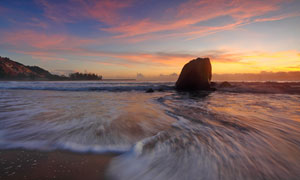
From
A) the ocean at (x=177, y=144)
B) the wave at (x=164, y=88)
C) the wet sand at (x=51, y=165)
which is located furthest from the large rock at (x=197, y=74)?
the wet sand at (x=51, y=165)

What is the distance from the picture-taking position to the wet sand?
4.37 ft

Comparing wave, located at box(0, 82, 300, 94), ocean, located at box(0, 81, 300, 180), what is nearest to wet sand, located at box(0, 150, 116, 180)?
ocean, located at box(0, 81, 300, 180)

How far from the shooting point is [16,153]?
179 centimetres

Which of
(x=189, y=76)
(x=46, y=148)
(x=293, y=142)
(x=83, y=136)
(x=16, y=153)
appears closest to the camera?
(x=16, y=153)

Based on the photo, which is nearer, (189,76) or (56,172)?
(56,172)

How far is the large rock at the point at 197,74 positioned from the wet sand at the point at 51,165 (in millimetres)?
13283

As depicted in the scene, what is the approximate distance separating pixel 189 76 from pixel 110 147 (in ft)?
43.0

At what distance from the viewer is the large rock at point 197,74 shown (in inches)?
539

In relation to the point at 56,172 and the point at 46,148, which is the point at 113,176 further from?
the point at 46,148

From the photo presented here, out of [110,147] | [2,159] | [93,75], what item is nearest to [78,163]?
[110,147]

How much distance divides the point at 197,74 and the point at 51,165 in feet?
45.7

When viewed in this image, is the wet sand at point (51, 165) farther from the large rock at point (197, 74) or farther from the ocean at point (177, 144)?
the large rock at point (197, 74)

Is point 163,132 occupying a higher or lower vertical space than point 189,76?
lower

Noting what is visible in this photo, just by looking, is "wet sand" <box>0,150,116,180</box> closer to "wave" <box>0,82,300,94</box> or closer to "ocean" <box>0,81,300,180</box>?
"ocean" <box>0,81,300,180</box>
